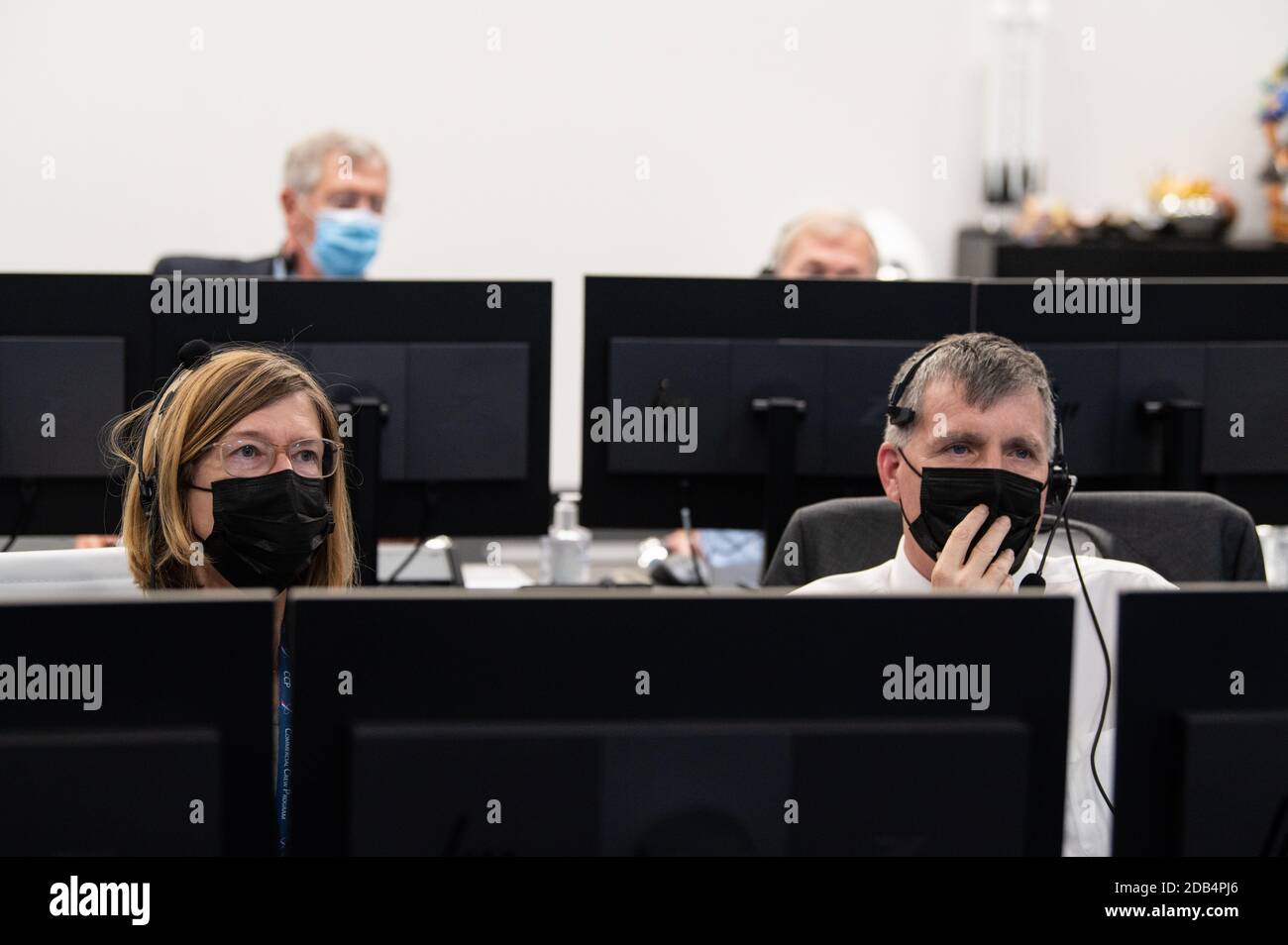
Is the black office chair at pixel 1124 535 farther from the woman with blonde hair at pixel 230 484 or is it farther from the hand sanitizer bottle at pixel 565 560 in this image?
the hand sanitizer bottle at pixel 565 560

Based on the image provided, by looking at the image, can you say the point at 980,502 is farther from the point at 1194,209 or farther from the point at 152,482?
the point at 1194,209

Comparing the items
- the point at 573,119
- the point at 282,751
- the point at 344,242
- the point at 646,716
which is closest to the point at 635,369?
the point at 344,242

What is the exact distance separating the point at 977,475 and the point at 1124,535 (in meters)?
0.44

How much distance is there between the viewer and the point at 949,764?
91 centimetres

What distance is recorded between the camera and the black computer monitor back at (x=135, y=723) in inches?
33.8

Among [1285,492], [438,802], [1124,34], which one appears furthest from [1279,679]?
[1124,34]

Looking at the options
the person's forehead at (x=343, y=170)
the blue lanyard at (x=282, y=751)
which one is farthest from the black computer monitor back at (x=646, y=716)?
the person's forehead at (x=343, y=170)

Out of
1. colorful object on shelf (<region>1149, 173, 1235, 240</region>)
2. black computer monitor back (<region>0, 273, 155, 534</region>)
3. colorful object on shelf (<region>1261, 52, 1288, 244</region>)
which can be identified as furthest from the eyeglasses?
colorful object on shelf (<region>1261, 52, 1288, 244</region>)

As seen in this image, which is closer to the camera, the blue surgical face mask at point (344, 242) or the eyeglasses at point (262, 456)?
the eyeglasses at point (262, 456)

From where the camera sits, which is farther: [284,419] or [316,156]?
[316,156]

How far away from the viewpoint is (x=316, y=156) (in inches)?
144

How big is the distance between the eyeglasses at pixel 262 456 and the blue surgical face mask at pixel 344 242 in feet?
6.11
